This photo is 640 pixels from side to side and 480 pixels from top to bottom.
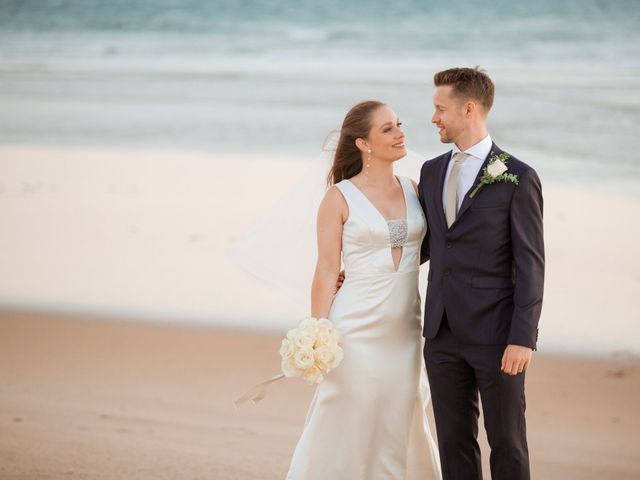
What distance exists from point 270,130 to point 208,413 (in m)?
9.40

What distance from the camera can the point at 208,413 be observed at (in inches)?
235

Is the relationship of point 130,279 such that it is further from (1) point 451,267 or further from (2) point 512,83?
(2) point 512,83

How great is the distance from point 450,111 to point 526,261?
0.63 meters

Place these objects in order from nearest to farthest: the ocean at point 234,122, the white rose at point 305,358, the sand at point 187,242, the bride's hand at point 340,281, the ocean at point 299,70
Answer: the white rose at point 305,358 < the bride's hand at point 340,281 < the sand at point 187,242 < the ocean at point 234,122 < the ocean at point 299,70

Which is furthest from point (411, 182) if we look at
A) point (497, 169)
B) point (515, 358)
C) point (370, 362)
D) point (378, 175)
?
point (515, 358)

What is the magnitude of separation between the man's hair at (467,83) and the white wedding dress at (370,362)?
0.53m

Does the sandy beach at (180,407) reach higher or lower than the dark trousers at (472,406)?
lower

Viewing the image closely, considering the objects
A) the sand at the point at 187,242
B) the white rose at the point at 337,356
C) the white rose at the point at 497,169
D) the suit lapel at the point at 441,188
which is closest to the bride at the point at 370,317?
the white rose at the point at 337,356

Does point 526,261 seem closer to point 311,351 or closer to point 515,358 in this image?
point 515,358

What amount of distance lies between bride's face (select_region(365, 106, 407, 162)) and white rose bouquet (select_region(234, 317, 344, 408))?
73 cm

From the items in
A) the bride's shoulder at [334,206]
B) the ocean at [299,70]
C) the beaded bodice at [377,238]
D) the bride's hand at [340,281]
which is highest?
the ocean at [299,70]

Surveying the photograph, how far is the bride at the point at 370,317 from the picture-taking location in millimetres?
4129

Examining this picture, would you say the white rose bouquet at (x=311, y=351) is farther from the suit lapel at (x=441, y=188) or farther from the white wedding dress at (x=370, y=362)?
the suit lapel at (x=441, y=188)

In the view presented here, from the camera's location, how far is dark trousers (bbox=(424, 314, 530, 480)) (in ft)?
12.5
